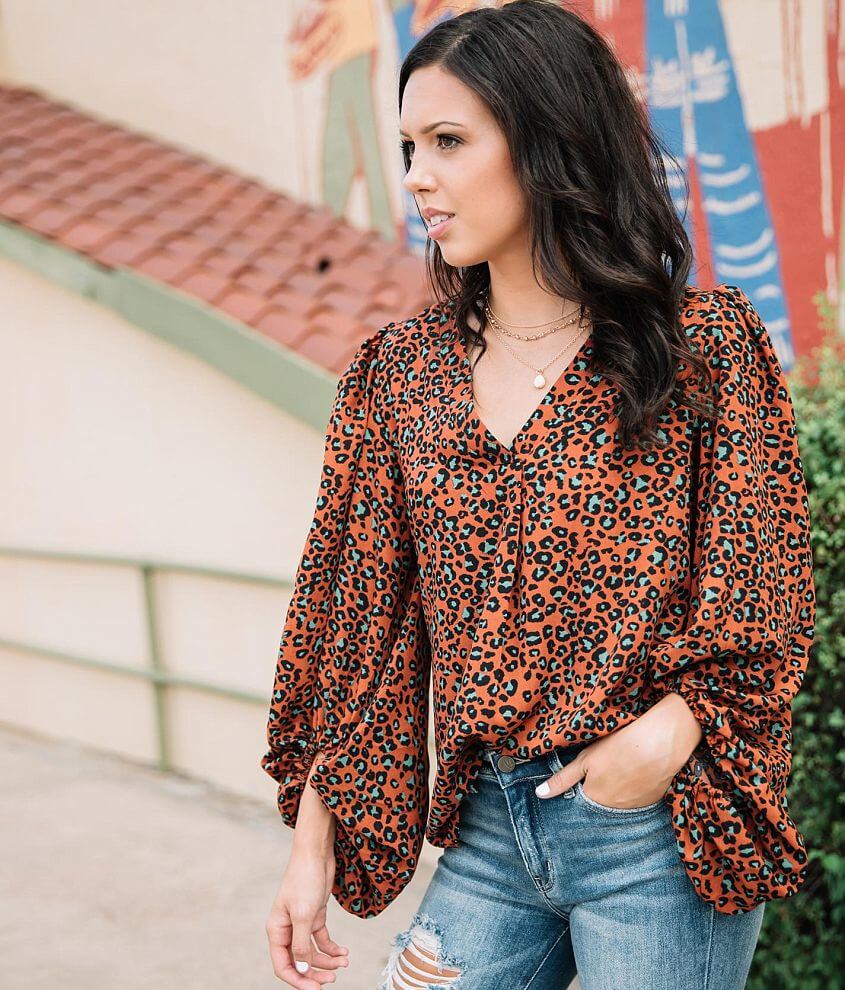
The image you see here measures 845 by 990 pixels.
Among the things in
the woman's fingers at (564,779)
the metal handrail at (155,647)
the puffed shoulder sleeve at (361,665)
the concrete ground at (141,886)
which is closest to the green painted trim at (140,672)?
the metal handrail at (155,647)

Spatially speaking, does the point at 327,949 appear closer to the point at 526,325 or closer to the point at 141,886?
the point at 526,325

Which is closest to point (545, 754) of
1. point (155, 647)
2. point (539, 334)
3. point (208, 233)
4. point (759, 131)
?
point (539, 334)

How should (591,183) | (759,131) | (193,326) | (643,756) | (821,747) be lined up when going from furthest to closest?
(193,326), (759,131), (821,747), (591,183), (643,756)

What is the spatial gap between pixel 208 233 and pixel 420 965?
4204 millimetres

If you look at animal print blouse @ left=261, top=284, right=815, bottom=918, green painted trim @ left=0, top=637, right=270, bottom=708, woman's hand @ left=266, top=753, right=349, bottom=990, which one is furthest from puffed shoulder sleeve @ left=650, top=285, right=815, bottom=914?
green painted trim @ left=0, top=637, right=270, bottom=708

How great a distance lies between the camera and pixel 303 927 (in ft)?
6.15

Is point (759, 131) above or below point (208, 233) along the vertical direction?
above

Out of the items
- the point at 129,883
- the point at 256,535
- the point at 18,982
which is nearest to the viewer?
the point at 18,982

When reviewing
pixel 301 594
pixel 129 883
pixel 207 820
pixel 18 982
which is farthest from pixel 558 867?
pixel 207 820

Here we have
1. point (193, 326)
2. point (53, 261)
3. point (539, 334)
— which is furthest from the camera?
point (53, 261)

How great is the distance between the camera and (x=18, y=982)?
362 centimetres

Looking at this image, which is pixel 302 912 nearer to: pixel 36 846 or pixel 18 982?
pixel 18 982

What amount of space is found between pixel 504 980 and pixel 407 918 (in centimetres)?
230

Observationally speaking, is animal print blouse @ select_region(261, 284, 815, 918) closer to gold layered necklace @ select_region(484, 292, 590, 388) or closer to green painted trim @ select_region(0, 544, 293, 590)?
gold layered necklace @ select_region(484, 292, 590, 388)
